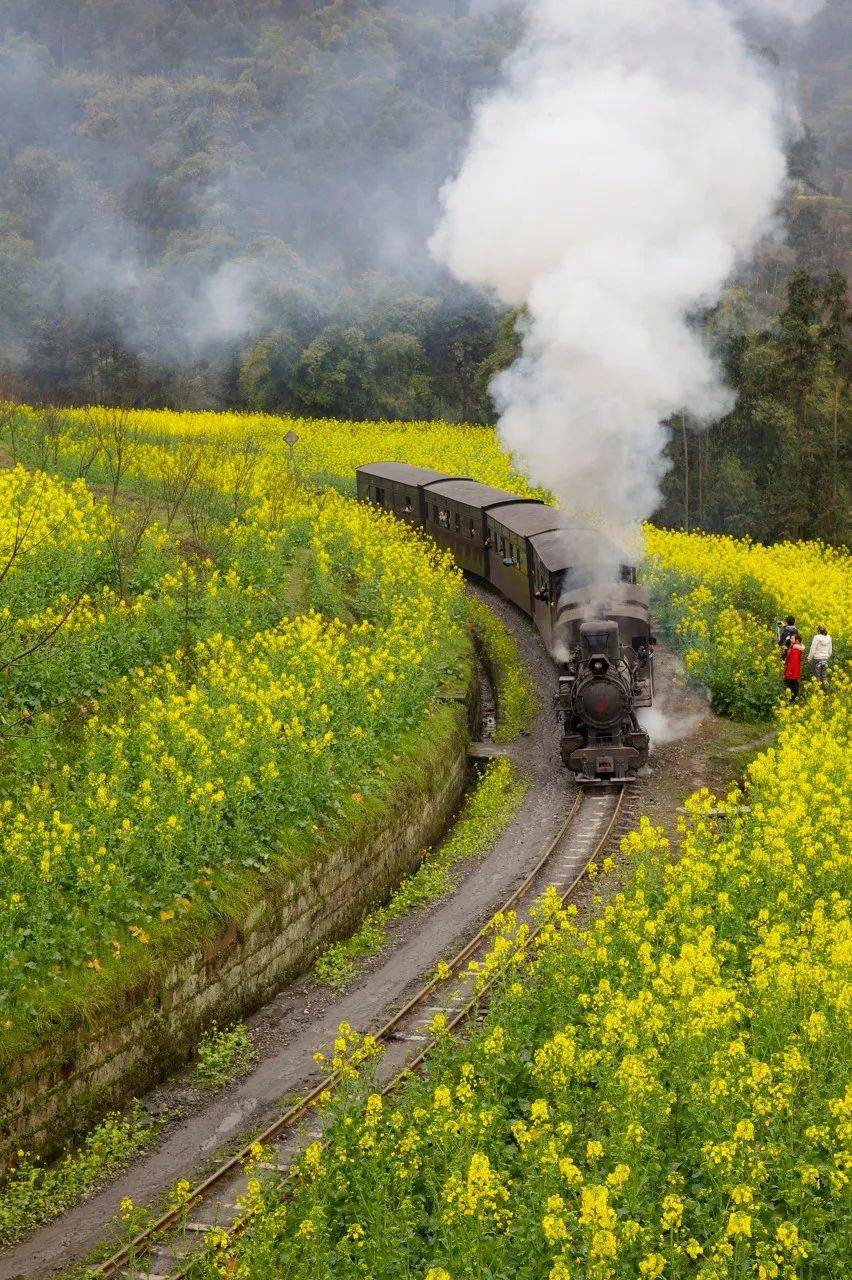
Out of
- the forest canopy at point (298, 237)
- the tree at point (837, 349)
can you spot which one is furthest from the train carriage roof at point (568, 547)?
the tree at point (837, 349)

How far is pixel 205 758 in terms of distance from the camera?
648 inches

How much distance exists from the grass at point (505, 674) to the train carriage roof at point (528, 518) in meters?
2.39

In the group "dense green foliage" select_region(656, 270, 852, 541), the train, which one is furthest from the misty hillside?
the train

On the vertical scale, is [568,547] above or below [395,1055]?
above

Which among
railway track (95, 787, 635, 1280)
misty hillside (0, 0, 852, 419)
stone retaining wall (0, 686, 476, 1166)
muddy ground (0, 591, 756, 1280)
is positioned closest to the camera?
railway track (95, 787, 635, 1280)

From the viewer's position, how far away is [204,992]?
47.3 feet

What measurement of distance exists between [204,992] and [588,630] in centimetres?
913

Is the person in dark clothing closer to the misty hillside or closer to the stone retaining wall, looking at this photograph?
the stone retaining wall

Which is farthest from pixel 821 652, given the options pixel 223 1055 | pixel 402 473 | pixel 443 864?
pixel 402 473

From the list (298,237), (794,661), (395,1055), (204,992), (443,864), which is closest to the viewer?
(395,1055)

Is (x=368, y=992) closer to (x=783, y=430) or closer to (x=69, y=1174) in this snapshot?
(x=69, y=1174)

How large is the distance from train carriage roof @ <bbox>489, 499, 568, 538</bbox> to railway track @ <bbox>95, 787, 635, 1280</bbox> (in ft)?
25.0

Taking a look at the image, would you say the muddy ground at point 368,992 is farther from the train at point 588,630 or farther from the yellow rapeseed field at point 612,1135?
the yellow rapeseed field at point 612,1135

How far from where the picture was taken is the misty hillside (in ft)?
211
